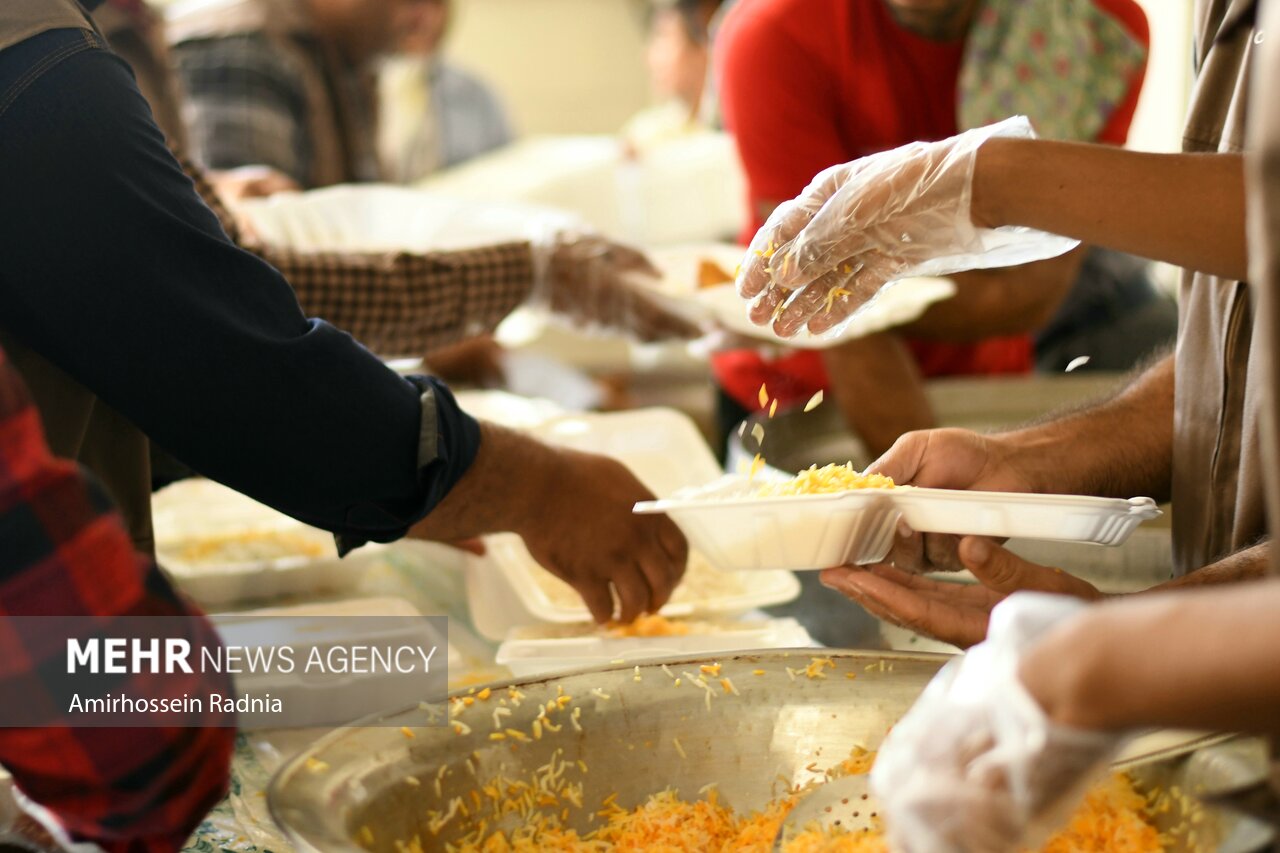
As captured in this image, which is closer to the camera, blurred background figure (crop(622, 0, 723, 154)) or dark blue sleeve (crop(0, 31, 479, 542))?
dark blue sleeve (crop(0, 31, 479, 542))

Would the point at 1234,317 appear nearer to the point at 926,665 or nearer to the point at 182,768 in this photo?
the point at 926,665

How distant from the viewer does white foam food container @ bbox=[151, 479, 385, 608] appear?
62.2 inches

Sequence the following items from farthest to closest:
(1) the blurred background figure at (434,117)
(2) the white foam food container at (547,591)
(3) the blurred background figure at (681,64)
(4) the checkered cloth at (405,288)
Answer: (1) the blurred background figure at (434,117), (3) the blurred background figure at (681,64), (4) the checkered cloth at (405,288), (2) the white foam food container at (547,591)

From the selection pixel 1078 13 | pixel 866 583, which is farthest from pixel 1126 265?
pixel 866 583

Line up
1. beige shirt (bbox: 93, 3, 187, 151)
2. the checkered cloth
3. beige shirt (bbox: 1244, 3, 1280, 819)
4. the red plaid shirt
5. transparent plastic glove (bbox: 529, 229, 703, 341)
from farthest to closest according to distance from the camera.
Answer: beige shirt (bbox: 93, 3, 187, 151), transparent plastic glove (bbox: 529, 229, 703, 341), the checkered cloth, the red plaid shirt, beige shirt (bbox: 1244, 3, 1280, 819)

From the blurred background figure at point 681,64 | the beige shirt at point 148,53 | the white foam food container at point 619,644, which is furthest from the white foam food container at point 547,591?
the blurred background figure at point 681,64

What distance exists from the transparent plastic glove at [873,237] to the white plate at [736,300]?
0.52 m

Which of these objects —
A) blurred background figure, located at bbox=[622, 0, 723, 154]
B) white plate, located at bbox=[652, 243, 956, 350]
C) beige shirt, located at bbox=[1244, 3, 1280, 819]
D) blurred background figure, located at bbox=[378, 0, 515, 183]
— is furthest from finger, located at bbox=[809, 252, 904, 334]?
blurred background figure, located at bbox=[622, 0, 723, 154]

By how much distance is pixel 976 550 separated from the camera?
1013 millimetres

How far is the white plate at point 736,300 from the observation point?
6.19ft

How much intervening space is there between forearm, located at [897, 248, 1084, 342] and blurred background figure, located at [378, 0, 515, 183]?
2976mm

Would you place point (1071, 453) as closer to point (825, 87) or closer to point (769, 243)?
point (769, 243)

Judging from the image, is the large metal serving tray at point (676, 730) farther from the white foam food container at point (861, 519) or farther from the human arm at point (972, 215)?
the human arm at point (972, 215)

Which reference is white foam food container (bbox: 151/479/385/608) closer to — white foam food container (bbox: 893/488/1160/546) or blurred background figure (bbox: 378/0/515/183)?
white foam food container (bbox: 893/488/1160/546)
